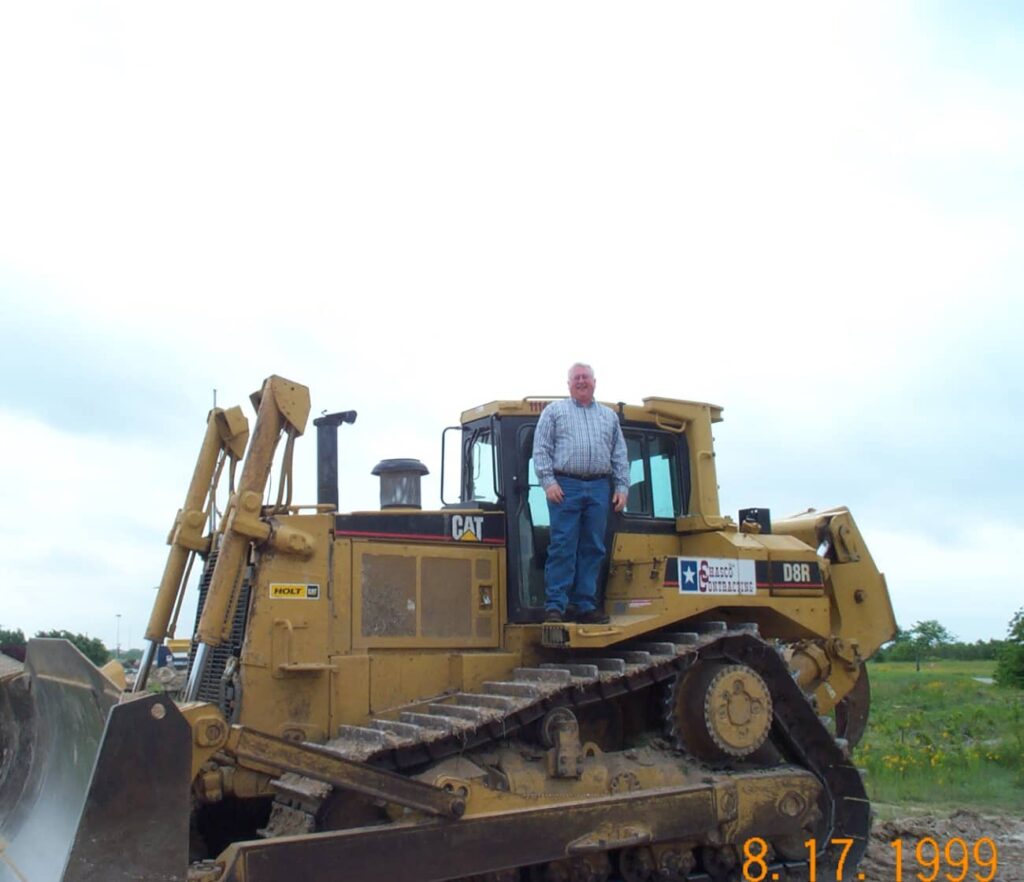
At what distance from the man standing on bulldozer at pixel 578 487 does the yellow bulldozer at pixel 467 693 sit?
0.95ft

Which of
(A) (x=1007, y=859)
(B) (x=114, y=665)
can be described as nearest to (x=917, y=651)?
(A) (x=1007, y=859)

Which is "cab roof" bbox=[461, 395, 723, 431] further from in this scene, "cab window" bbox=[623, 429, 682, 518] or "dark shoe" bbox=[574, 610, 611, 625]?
"dark shoe" bbox=[574, 610, 611, 625]

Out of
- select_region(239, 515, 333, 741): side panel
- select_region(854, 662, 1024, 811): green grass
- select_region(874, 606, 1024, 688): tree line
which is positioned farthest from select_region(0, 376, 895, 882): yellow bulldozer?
select_region(874, 606, 1024, 688): tree line

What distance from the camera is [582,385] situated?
8531 mm

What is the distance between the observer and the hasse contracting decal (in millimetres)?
8305

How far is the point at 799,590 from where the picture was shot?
29.6ft

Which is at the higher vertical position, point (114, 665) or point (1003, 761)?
point (114, 665)

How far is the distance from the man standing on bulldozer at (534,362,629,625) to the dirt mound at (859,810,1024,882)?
322 cm

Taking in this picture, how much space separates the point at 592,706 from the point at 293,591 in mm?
2332

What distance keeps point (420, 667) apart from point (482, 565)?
0.89m

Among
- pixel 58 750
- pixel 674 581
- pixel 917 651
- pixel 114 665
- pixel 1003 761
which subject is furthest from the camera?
pixel 917 651

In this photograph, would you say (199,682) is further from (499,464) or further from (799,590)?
(799,590)
